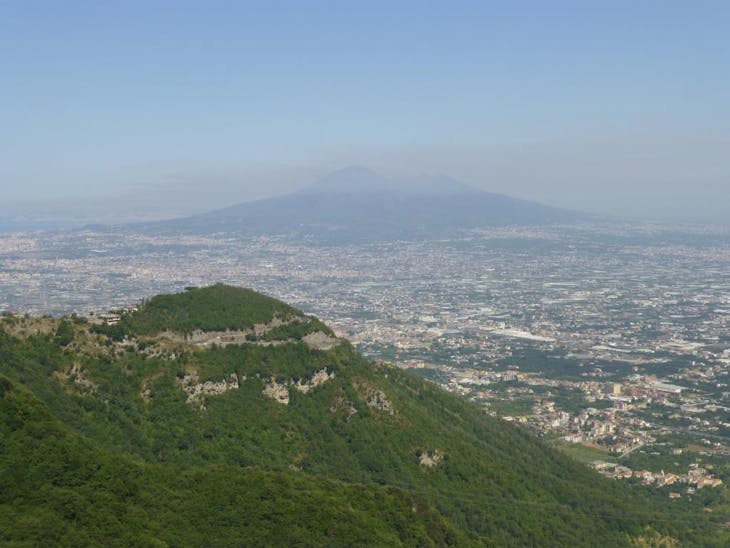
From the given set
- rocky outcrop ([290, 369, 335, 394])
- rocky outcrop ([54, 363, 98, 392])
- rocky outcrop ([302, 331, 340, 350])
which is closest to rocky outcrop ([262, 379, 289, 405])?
rocky outcrop ([290, 369, 335, 394])

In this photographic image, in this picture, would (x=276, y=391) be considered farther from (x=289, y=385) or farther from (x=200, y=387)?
(x=200, y=387)

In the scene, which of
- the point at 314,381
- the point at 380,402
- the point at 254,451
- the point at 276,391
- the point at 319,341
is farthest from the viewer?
the point at 319,341

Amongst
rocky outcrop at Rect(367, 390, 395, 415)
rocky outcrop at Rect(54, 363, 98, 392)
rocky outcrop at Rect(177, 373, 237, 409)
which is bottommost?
rocky outcrop at Rect(367, 390, 395, 415)

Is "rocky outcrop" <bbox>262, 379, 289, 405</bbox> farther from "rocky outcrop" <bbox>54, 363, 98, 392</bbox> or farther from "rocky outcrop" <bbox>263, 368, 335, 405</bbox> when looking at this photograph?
"rocky outcrop" <bbox>54, 363, 98, 392</bbox>

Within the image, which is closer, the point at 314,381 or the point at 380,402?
the point at 314,381

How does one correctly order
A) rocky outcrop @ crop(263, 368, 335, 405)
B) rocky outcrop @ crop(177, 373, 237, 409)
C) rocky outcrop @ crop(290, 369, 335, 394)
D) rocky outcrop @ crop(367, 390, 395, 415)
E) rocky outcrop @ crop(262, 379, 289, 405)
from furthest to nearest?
rocky outcrop @ crop(367, 390, 395, 415)
rocky outcrop @ crop(290, 369, 335, 394)
rocky outcrop @ crop(263, 368, 335, 405)
rocky outcrop @ crop(262, 379, 289, 405)
rocky outcrop @ crop(177, 373, 237, 409)

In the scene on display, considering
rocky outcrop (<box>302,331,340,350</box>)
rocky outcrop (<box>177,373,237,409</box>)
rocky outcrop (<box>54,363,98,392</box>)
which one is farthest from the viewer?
rocky outcrop (<box>302,331,340,350</box>)

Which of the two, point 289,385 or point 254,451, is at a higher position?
point 289,385

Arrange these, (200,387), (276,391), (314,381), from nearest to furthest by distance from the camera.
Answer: (200,387)
(276,391)
(314,381)

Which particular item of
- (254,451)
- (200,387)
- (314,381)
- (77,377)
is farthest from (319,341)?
(77,377)
